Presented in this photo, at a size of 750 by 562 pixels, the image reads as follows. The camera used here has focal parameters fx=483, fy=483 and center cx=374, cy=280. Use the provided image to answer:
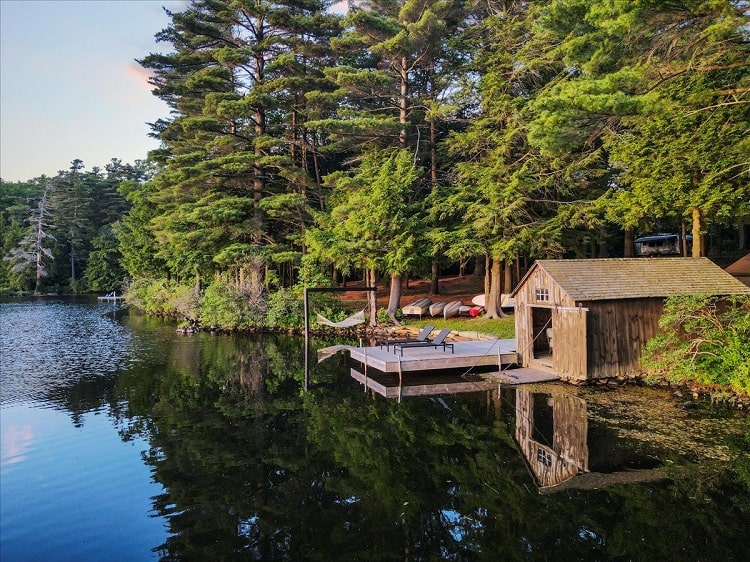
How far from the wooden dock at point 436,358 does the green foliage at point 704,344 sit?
4.06m

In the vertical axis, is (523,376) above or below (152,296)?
below

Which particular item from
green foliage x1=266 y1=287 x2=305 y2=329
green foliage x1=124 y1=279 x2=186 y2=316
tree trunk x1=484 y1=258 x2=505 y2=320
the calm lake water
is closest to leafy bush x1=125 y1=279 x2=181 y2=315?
green foliage x1=124 y1=279 x2=186 y2=316

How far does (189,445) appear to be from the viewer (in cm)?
948

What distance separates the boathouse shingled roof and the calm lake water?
103 inches

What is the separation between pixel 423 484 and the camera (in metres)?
7.61

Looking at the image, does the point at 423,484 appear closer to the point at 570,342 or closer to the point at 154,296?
the point at 570,342

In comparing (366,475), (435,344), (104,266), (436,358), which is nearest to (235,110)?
(435,344)

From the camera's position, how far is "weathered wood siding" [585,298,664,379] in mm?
12680

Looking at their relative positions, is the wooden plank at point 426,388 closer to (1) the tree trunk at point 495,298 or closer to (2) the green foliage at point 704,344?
(2) the green foliage at point 704,344

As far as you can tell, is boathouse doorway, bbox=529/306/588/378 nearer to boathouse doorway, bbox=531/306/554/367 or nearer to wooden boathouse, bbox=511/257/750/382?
wooden boathouse, bbox=511/257/750/382

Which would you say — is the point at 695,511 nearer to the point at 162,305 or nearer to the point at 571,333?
the point at 571,333

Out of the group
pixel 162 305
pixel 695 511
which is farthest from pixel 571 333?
pixel 162 305

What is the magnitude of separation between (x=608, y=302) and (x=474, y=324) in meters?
8.79

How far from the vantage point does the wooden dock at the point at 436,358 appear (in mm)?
14344
